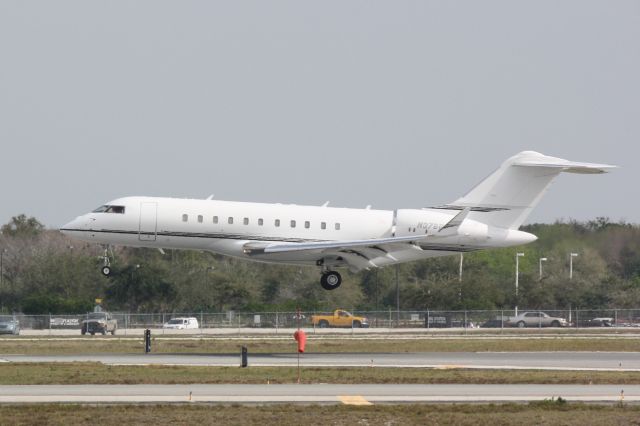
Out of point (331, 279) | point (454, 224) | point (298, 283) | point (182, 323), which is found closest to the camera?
point (454, 224)

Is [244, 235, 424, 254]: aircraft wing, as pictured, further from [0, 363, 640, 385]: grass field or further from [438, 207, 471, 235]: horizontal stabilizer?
[0, 363, 640, 385]: grass field

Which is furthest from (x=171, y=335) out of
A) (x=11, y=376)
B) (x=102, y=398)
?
(x=102, y=398)

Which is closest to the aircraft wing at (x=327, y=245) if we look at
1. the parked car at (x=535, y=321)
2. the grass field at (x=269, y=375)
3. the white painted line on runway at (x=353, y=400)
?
the grass field at (x=269, y=375)

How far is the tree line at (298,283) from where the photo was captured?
78125mm

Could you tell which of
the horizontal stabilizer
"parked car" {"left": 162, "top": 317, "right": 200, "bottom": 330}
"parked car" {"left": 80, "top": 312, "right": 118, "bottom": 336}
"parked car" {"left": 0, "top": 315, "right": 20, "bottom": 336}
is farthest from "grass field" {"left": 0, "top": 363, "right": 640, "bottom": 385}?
"parked car" {"left": 162, "top": 317, "right": 200, "bottom": 330}

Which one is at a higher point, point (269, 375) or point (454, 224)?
point (454, 224)

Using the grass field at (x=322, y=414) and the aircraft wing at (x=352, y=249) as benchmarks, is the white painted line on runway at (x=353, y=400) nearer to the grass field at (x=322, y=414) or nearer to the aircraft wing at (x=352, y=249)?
the grass field at (x=322, y=414)

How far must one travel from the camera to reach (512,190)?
48781 mm

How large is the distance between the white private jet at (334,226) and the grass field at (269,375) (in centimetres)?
1019

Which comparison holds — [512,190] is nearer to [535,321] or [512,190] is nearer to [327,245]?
[327,245]

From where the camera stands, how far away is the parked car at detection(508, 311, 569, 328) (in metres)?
71.3

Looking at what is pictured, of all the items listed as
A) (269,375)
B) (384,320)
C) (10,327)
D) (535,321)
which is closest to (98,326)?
(10,327)

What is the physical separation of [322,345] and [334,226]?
6164 mm

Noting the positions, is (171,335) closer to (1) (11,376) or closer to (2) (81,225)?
(2) (81,225)
